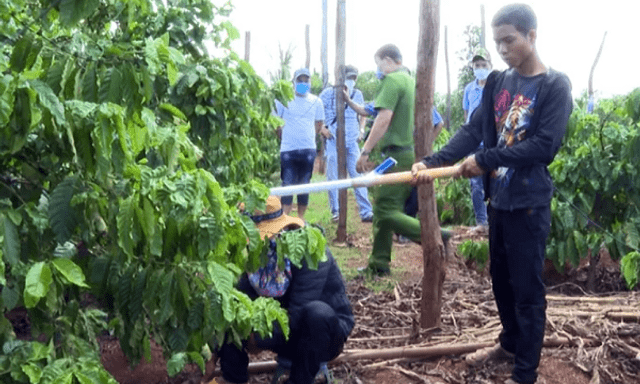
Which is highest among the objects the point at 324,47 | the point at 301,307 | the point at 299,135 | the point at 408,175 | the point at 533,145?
the point at 324,47

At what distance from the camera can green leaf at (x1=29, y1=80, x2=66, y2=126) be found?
174 cm

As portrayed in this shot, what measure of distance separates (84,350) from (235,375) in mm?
1867

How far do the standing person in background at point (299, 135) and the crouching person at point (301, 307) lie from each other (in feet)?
15.4

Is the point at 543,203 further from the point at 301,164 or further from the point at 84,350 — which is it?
the point at 301,164

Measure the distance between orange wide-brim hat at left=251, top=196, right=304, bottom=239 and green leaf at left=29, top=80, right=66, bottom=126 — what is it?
1758 mm

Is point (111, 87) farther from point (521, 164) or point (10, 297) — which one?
point (521, 164)

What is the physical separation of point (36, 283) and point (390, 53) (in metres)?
4.69

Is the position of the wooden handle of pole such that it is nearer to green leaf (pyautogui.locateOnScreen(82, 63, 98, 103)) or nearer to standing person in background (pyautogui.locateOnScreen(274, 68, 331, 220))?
green leaf (pyautogui.locateOnScreen(82, 63, 98, 103))

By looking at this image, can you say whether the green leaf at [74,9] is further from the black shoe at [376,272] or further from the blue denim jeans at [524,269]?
the black shoe at [376,272]

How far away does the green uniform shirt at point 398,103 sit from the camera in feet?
19.3

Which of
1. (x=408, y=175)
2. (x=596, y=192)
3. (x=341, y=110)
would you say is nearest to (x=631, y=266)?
(x=408, y=175)

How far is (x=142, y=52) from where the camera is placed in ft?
6.66

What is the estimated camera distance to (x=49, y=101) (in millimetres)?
1756

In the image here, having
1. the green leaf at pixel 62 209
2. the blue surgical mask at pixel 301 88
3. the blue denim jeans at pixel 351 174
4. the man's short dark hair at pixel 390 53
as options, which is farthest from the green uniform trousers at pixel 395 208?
the green leaf at pixel 62 209
